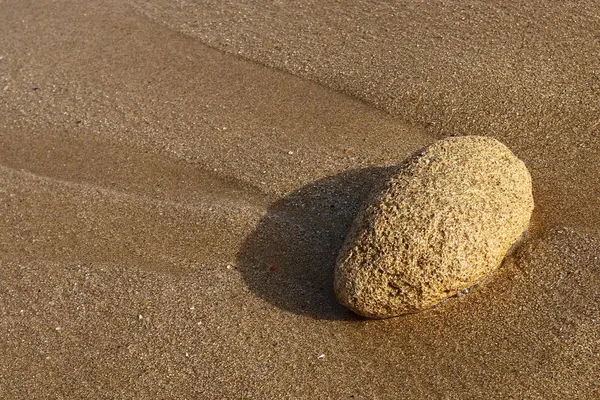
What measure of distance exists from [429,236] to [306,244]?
902 millimetres

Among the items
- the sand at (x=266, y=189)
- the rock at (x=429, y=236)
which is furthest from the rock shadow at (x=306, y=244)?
the rock at (x=429, y=236)

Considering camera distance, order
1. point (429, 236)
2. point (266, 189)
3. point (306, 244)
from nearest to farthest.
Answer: point (429, 236) < point (306, 244) < point (266, 189)

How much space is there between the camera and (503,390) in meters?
3.50

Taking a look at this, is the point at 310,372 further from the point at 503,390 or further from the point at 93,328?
the point at 93,328

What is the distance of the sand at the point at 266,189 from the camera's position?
3.75 m

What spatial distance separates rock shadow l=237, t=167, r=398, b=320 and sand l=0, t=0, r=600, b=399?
12 millimetres

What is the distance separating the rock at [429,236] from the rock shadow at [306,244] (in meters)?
0.27

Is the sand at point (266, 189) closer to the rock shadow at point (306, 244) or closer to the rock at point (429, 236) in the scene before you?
the rock shadow at point (306, 244)

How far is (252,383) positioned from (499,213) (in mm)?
1416

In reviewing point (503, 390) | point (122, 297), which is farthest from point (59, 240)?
point (503, 390)

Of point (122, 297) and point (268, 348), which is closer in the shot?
point (268, 348)

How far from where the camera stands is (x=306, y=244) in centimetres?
437

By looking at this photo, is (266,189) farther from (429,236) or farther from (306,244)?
(429,236)

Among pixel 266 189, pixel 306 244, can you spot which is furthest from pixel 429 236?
pixel 266 189
